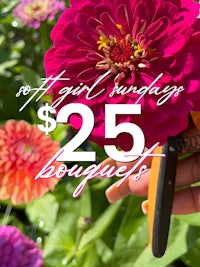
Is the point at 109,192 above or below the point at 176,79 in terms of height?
below

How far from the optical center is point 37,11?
912mm

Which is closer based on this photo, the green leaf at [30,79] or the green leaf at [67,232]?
the green leaf at [67,232]

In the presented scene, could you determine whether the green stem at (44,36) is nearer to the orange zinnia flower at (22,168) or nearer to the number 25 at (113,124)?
the orange zinnia flower at (22,168)

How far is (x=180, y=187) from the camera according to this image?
537mm

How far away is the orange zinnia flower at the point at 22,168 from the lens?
2.22ft

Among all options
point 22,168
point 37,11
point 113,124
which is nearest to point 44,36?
point 37,11

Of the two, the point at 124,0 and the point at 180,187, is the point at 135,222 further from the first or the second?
the point at 124,0

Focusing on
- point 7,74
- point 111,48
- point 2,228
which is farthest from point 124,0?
point 7,74

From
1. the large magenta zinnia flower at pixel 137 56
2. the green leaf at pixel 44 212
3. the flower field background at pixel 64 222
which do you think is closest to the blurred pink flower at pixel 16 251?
the flower field background at pixel 64 222

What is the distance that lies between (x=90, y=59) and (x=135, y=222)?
0.29 metres

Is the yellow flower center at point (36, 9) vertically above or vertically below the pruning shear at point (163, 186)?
above

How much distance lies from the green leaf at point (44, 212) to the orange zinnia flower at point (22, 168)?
0.18 ft

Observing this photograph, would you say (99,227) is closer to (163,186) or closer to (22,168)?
(22,168)

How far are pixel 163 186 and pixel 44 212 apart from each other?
0.30m
